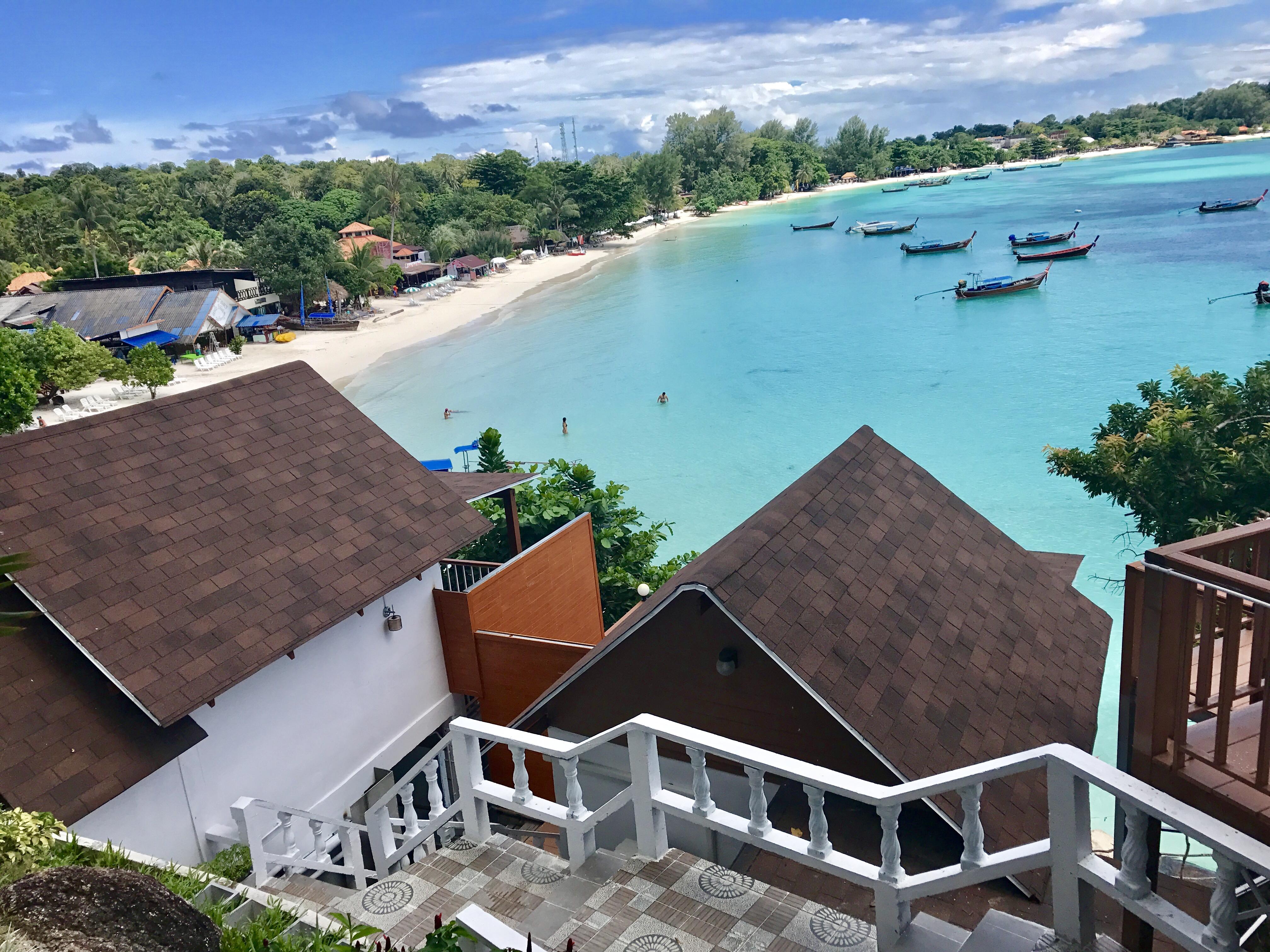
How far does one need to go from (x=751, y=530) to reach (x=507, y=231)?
7722cm

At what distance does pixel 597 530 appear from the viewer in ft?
50.6

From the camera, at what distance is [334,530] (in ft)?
31.7

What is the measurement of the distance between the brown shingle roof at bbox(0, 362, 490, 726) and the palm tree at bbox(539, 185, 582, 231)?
79.1m

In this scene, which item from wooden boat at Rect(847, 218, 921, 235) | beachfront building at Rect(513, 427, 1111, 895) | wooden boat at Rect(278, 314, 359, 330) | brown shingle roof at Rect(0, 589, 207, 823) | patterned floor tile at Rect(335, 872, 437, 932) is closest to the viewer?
patterned floor tile at Rect(335, 872, 437, 932)

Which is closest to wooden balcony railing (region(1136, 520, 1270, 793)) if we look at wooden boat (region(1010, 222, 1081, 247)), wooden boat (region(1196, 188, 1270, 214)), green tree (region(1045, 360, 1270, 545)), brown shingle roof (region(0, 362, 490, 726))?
brown shingle roof (region(0, 362, 490, 726))

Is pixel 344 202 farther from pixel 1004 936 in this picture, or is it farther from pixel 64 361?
pixel 1004 936

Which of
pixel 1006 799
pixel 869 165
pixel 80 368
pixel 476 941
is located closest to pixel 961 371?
pixel 80 368

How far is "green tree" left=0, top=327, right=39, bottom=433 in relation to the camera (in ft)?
89.3

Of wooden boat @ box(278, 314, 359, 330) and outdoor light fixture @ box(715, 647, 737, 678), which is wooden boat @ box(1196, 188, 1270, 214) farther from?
outdoor light fixture @ box(715, 647, 737, 678)

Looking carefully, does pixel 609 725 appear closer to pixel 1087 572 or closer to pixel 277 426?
pixel 277 426

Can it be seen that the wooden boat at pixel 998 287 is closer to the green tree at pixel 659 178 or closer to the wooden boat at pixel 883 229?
the wooden boat at pixel 883 229

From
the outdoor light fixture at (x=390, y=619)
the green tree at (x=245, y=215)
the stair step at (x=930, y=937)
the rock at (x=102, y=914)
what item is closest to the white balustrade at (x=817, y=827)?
the stair step at (x=930, y=937)

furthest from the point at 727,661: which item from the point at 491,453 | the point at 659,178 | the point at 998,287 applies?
the point at 659,178

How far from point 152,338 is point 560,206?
50858mm
